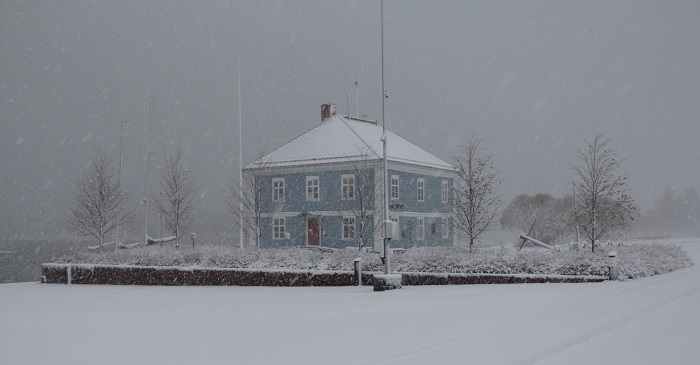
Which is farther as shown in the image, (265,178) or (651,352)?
(265,178)

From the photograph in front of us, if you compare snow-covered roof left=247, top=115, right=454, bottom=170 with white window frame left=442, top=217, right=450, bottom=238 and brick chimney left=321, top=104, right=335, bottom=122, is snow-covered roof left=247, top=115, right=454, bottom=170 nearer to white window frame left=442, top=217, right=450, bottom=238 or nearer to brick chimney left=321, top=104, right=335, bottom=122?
brick chimney left=321, top=104, right=335, bottom=122

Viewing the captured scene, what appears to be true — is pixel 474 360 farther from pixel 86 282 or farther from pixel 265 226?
pixel 265 226

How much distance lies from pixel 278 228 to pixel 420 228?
9.83 metres

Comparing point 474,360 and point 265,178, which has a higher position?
point 265,178

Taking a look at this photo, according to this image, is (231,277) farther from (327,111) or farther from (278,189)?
(327,111)

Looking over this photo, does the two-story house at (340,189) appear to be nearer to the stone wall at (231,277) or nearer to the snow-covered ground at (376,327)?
the stone wall at (231,277)

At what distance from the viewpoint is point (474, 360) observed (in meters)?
9.24

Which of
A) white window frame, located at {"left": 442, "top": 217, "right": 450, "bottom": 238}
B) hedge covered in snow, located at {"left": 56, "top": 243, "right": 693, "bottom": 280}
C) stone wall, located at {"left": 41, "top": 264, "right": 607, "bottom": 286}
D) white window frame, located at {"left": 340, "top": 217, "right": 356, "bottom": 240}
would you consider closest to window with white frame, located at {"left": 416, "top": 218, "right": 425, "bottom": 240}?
white window frame, located at {"left": 442, "top": 217, "right": 450, "bottom": 238}

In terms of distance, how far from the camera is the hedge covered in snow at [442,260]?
22.2 m

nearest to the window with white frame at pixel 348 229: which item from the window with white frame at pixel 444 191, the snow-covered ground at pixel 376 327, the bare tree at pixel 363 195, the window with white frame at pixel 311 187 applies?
the bare tree at pixel 363 195

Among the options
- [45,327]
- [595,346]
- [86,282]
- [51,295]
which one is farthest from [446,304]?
[86,282]

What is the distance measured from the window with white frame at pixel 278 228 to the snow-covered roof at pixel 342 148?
3.88 metres

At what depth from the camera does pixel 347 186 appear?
4194 centimetres

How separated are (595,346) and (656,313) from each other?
4.42 m
